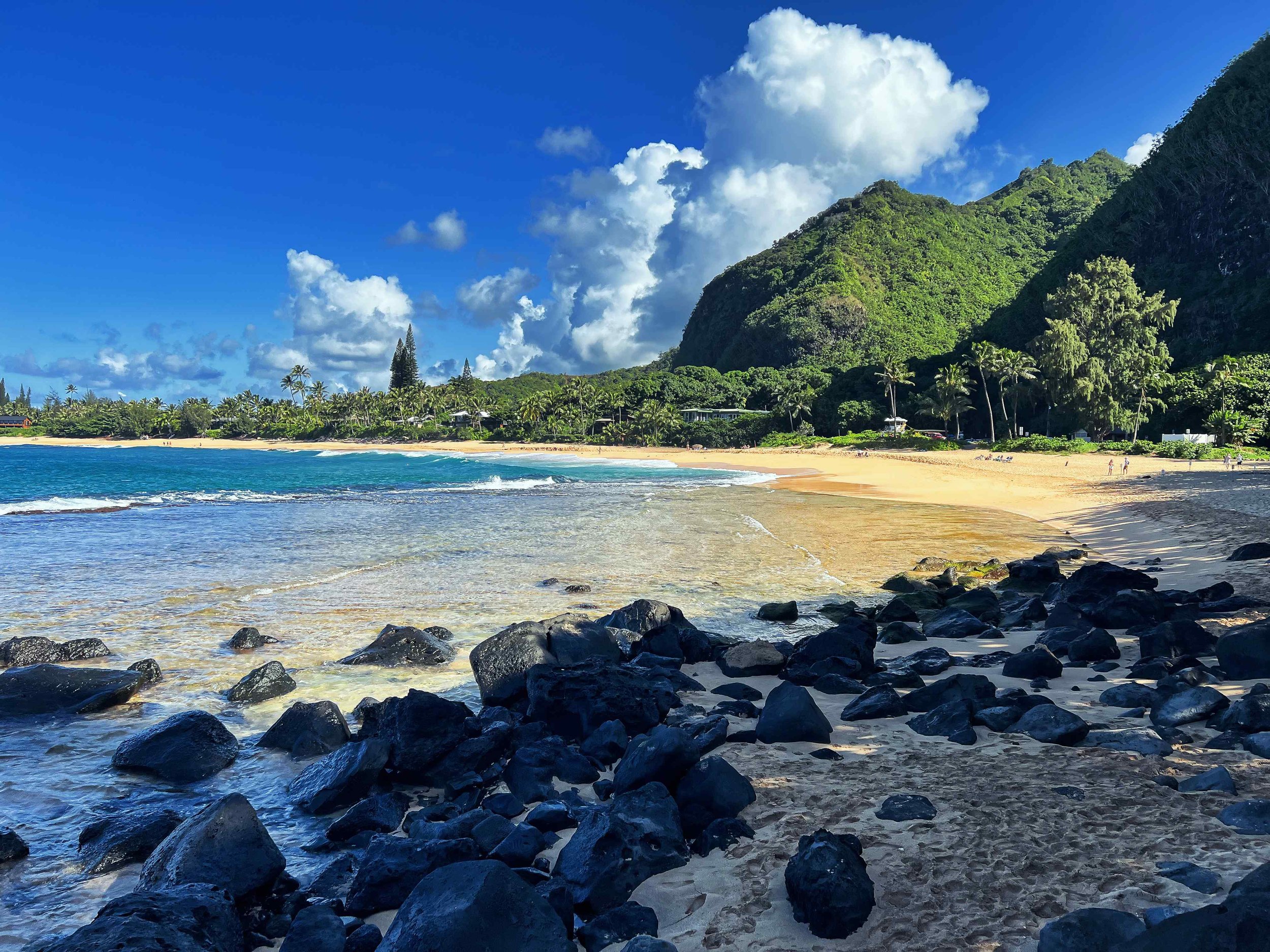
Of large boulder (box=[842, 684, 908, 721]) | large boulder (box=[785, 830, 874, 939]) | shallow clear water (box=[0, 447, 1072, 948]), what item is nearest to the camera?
large boulder (box=[785, 830, 874, 939])

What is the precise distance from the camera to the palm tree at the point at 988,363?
7869cm

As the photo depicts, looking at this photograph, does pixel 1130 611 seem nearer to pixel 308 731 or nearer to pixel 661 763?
pixel 661 763

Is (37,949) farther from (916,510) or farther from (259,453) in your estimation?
(259,453)

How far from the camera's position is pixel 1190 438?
177ft

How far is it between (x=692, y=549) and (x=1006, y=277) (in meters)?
191

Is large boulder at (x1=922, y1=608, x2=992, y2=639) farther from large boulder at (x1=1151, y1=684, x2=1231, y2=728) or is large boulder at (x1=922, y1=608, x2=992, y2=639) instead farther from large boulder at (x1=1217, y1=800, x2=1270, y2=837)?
large boulder at (x1=1217, y1=800, x2=1270, y2=837)

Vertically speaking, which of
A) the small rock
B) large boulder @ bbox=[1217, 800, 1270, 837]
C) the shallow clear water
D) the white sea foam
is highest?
the white sea foam

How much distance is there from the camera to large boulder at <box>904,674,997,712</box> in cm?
682

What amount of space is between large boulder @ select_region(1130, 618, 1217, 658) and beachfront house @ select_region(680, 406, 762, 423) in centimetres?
11007

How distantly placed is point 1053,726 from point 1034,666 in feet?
7.00

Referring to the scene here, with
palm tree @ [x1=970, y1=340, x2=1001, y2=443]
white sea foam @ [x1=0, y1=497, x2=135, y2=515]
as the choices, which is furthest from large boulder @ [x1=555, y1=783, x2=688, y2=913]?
palm tree @ [x1=970, y1=340, x2=1001, y2=443]

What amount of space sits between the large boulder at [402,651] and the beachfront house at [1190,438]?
187 feet

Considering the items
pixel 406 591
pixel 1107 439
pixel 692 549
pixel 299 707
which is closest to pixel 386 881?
pixel 299 707

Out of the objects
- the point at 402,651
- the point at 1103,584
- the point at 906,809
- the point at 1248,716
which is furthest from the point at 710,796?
the point at 1103,584
